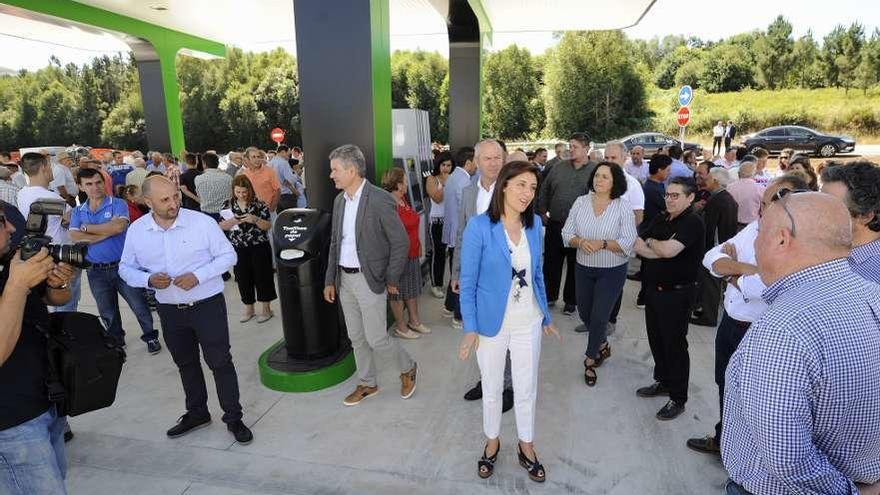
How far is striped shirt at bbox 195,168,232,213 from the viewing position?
595 cm

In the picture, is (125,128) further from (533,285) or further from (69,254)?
(533,285)

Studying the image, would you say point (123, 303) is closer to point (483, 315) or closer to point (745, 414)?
point (483, 315)

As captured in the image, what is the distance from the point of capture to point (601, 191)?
11.7ft

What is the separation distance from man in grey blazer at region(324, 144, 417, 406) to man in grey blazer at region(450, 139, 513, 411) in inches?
21.2

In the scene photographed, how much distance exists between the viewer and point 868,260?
2.02 meters

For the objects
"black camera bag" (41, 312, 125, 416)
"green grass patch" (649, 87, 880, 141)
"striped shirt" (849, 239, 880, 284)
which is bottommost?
"black camera bag" (41, 312, 125, 416)

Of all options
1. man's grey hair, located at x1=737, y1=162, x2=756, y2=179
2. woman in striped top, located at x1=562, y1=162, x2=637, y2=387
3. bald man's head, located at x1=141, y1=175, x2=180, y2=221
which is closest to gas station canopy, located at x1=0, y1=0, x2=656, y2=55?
man's grey hair, located at x1=737, y1=162, x2=756, y2=179

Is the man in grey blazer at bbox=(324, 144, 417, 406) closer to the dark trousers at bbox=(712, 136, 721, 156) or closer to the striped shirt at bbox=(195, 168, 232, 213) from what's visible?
the striped shirt at bbox=(195, 168, 232, 213)

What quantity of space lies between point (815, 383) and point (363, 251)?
8.12ft

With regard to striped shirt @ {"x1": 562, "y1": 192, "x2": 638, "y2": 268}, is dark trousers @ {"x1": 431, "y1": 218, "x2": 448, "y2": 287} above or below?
below

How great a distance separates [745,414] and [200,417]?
3.14 metres

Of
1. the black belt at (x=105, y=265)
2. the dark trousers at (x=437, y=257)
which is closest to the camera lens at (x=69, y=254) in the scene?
the black belt at (x=105, y=265)

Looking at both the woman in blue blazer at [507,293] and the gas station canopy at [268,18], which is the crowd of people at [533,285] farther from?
the gas station canopy at [268,18]

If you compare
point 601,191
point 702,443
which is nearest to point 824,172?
point 601,191
